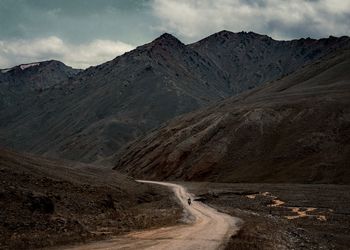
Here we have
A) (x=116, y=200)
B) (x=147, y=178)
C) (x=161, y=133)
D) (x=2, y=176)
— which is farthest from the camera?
(x=161, y=133)

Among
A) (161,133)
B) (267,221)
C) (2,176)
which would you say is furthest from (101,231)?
(161,133)

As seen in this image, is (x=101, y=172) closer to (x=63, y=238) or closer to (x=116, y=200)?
(x=116, y=200)

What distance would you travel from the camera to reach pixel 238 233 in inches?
1117

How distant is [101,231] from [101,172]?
35.7m

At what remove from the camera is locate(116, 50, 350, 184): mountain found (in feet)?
262

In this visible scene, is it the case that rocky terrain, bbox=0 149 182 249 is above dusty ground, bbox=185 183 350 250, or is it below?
above

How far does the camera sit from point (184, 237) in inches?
1029

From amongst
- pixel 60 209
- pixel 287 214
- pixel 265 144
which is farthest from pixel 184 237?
pixel 265 144

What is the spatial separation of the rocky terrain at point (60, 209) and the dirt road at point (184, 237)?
1.55m

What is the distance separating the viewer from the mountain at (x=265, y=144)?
79.9 meters

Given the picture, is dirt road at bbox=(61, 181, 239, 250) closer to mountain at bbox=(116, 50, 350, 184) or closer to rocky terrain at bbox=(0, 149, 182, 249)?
rocky terrain at bbox=(0, 149, 182, 249)

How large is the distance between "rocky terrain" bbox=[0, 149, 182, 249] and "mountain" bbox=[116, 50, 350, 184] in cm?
3550

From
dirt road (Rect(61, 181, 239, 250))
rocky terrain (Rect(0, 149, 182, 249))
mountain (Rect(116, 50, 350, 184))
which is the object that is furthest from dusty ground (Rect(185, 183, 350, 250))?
mountain (Rect(116, 50, 350, 184))

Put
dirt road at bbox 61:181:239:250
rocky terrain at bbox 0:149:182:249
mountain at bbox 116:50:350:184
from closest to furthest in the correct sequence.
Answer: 1. dirt road at bbox 61:181:239:250
2. rocky terrain at bbox 0:149:182:249
3. mountain at bbox 116:50:350:184
